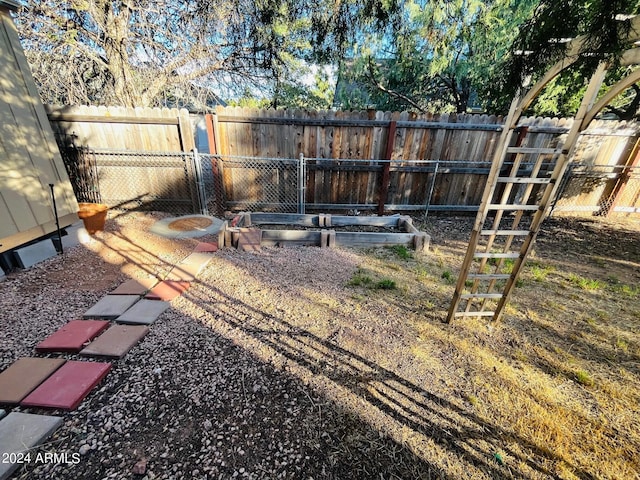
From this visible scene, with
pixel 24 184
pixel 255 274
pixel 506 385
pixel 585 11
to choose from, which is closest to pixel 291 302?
pixel 255 274

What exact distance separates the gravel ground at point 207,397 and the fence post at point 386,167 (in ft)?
9.78

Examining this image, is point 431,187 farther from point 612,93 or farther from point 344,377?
point 344,377

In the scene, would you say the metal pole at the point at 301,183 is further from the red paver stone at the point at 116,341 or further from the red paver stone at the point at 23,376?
the red paver stone at the point at 23,376

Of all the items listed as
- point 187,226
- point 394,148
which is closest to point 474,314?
point 394,148

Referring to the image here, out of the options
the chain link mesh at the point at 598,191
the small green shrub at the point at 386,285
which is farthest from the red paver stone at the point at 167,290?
the chain link mesh at the point at 598,191

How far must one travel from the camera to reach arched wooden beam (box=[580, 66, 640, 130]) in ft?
5.27

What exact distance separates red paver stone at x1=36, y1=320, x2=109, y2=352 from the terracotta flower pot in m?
2.36

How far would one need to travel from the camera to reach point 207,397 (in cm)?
185

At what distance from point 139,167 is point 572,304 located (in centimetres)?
708

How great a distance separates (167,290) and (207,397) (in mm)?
1550

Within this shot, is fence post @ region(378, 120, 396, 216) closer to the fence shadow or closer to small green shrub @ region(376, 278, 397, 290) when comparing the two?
small green shrub @ region(376, 278, 397, 290)

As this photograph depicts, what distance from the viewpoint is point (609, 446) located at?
1.67m

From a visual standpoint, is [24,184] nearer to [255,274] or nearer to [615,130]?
[255,274]

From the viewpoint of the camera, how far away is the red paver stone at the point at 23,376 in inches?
68.3
